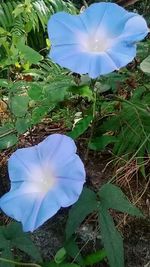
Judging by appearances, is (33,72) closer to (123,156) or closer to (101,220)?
(123,156)

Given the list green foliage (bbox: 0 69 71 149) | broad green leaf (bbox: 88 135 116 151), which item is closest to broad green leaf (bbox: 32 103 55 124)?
green foliage (bbox: 0 69 71 149)

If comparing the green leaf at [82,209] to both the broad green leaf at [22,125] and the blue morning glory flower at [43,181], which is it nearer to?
the blue morning glory flower at [43,181]

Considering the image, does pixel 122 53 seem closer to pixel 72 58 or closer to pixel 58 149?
pixel 72 58

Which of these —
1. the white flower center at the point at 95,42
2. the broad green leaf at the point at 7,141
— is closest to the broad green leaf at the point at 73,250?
the broad green leaf at the point at 7,141

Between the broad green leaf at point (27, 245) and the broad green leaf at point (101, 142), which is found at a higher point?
the broad green leaf at point (101, 142)

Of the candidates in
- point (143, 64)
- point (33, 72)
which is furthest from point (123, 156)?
point (33, 72)

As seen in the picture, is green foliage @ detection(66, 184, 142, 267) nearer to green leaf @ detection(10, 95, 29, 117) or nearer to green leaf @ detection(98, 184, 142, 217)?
green leaf @ detection(98, 184, 142, 217)
